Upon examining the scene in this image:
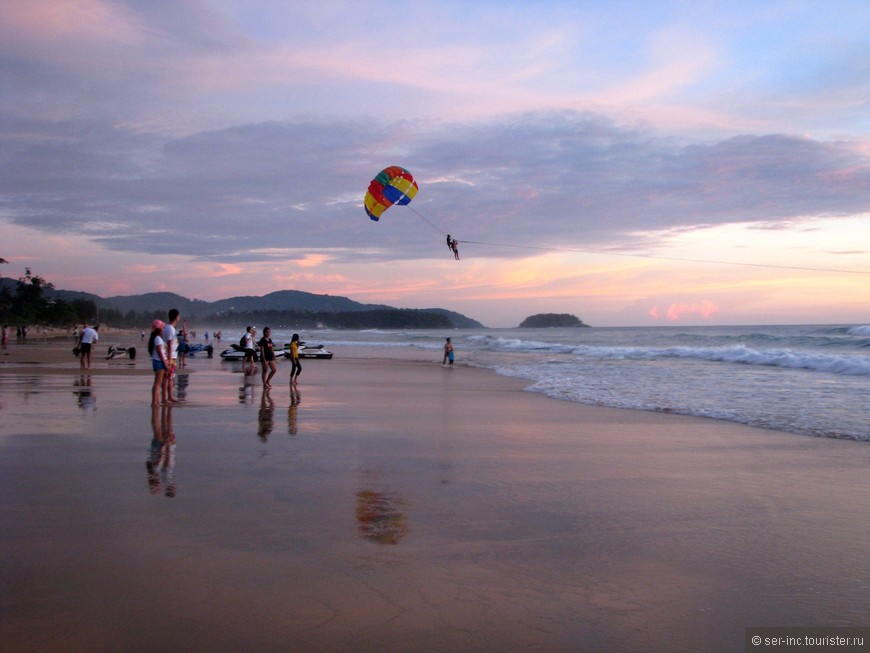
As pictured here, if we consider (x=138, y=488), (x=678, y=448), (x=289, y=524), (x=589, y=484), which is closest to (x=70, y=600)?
(x=289, y=524)

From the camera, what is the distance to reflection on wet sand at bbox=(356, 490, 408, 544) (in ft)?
17.0

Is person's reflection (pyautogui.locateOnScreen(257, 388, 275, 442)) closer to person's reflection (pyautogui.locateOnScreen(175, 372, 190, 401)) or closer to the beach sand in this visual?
the beach sand

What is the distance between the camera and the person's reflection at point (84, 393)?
12.5 meters

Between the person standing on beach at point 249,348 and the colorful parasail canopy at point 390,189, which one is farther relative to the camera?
the person standing on beach at point 249,348

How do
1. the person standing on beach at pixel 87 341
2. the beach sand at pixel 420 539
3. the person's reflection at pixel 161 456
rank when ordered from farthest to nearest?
the person standing on beach at pixel 87 341, the person's reflection at pixel 161 456, the beach sand at pixel 420 539

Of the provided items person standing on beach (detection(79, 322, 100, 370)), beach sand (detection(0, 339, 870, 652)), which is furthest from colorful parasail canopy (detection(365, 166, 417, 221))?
beach sand (detection(0, 339, 870, 652))

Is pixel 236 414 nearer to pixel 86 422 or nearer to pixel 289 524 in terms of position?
pixel 86 422

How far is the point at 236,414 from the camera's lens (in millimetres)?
11844

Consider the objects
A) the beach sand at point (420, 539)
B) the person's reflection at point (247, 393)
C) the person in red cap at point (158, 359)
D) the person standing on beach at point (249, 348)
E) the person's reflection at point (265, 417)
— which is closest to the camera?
the beach sand at point (420, 539)

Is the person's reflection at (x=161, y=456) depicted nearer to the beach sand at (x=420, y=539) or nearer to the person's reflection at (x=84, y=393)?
the beach sand at (x=420, y=539)

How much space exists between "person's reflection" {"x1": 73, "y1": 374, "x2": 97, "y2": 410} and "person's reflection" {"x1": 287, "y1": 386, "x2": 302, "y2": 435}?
3443 mm

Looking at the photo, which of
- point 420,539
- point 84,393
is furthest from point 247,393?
point 420,539

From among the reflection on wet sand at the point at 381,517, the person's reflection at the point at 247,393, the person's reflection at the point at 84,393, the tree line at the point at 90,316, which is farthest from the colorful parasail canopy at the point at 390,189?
the tree line at the point at 90,316

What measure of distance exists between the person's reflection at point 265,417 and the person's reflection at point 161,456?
47.3 inches
